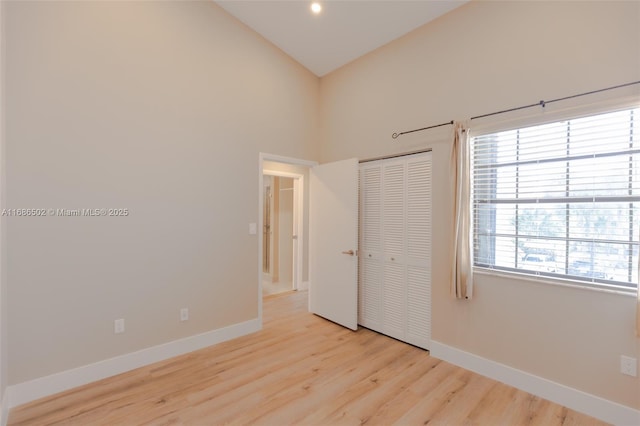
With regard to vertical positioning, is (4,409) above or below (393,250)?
below

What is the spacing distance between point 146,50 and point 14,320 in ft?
8.06

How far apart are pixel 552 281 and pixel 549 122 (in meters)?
1.22

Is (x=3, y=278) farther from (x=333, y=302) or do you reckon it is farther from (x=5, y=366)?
(x=333, y=302)

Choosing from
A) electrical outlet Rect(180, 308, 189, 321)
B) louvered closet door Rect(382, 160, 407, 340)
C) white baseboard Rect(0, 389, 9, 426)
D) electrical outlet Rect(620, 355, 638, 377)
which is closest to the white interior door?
louvered closet door Rect(382, 160, 407, 340)

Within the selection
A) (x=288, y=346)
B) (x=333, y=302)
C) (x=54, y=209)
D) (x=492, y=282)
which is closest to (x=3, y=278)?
(x=54, y=209)

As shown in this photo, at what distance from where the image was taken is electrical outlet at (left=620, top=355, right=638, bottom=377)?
6.16 feet

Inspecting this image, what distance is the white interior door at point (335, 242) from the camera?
137 inches

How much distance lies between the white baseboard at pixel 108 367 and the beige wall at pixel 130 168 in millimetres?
61

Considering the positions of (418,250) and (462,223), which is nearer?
(462,223)

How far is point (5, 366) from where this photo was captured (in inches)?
80.0

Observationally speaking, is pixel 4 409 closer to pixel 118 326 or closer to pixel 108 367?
pixel 108 367

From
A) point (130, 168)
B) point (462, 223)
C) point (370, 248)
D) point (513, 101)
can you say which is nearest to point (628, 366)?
point (462, 223)

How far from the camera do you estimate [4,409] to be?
193 cm

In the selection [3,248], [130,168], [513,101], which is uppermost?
[513,101]
